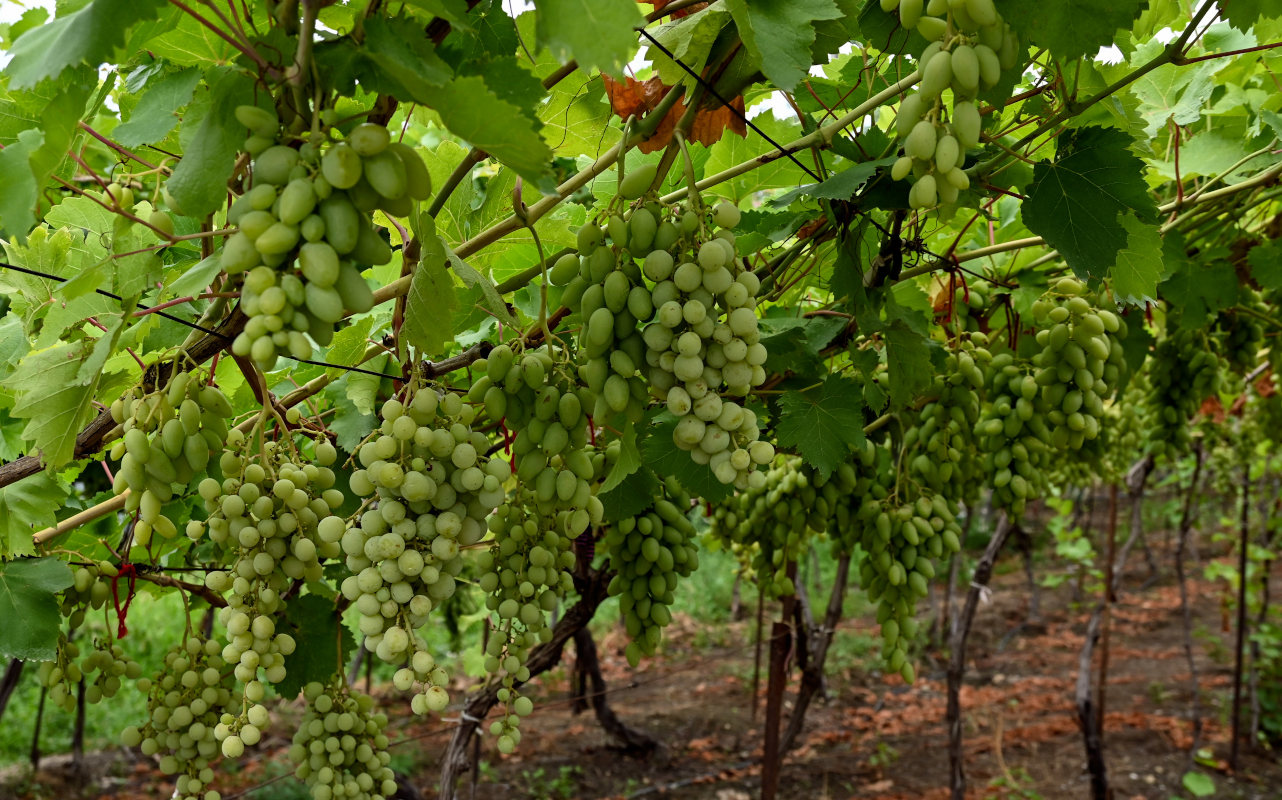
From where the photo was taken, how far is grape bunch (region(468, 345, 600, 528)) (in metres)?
1.04

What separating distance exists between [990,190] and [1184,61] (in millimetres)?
296

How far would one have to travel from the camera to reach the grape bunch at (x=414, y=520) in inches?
37.0

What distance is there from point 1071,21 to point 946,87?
25cm

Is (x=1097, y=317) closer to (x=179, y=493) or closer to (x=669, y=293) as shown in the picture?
(x=669, y=293)

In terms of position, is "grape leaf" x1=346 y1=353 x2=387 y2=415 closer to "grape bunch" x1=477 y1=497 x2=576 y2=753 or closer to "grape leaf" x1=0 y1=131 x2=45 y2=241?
"grape bunch" x1=477 y1=497 x2=576 y2=753

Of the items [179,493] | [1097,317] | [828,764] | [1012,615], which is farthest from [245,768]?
[1012,615]

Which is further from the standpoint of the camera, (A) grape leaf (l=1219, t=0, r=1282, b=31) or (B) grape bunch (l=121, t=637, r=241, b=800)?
(B) grape bunch (l=121, t=637, r=241, b=800)

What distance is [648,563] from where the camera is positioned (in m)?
1.83

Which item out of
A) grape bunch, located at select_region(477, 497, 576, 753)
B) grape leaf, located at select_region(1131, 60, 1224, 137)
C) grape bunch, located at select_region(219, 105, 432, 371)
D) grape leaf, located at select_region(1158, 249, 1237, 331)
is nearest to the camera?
grape bunch, located at select_region(219, 105, 432, 371)

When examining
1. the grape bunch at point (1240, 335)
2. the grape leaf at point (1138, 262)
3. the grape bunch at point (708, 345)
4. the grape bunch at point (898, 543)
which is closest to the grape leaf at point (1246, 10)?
the grape leaf at point (1138, 262)

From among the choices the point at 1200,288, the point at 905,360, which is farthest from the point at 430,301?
the point at 1200,288

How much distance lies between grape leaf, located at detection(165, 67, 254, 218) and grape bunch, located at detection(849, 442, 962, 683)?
1616mm

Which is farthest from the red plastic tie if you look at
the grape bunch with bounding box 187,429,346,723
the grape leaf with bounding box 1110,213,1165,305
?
the grape leaf with bounding box 1110,213,1165,305

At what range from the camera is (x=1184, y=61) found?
42.9 inches
